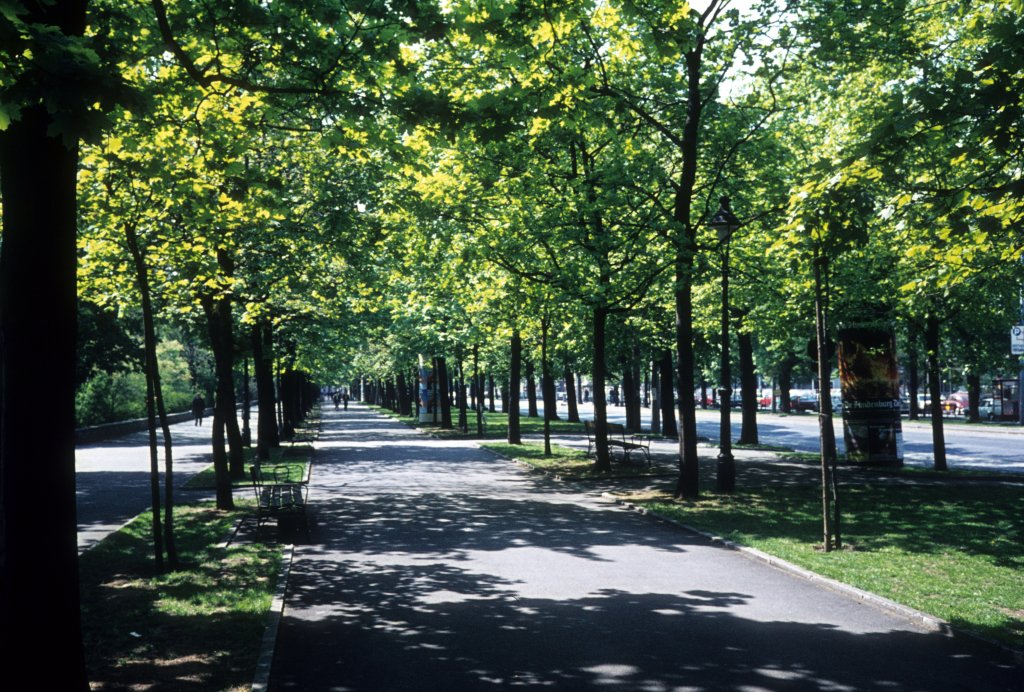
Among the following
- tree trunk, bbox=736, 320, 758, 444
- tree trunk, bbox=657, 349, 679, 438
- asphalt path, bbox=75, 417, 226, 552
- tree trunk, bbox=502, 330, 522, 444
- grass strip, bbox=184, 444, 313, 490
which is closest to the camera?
asphalt path, bbox=75, 417, 226, 552

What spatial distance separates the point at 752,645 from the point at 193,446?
29.7 m

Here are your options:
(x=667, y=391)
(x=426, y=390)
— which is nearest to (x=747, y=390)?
(x=667, y=391)

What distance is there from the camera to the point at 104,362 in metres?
36.1

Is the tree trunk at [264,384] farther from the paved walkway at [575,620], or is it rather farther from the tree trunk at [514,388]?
the paved walkway at [575,620]

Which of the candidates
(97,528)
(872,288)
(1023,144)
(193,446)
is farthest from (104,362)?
(1023,144)

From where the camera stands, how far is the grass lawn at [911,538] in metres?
8.04

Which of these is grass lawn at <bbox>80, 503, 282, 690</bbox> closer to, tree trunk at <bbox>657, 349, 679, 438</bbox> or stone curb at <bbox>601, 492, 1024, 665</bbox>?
stone curb at <bbox>601, 492, 1024, 665</bbox>

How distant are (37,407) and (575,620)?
502 cm

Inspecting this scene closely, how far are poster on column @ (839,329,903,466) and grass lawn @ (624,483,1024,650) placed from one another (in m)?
4.33

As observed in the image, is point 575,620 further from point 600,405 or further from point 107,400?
point 107,400

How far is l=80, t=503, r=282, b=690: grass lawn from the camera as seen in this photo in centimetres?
625

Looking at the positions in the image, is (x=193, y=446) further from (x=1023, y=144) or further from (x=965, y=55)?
(x=1023, y=144)

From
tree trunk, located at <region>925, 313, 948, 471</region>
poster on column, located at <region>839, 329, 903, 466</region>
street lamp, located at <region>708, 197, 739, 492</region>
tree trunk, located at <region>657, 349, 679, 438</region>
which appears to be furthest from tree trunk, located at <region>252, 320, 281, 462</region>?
tree trunk, located at <region>925, 313, 948, 471</region>

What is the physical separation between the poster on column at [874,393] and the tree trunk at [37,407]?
19513 mm
